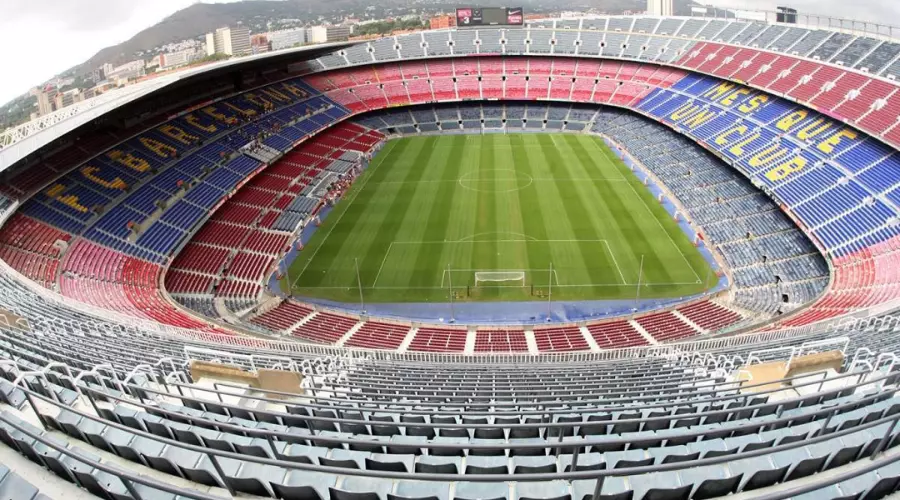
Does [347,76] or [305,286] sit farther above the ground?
[347,76]

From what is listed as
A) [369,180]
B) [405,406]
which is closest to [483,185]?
[369,180]

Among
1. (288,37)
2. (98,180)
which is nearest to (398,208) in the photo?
(98,180)

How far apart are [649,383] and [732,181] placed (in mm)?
32750

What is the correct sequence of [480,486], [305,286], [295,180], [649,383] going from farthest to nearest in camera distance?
1. [295,180]
2. [305,286]
3. [649,383]
4. [480,486]

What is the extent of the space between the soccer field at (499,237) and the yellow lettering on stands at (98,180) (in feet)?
39.7

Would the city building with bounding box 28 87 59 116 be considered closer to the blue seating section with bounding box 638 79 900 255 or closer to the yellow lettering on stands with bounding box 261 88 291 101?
the yellow lettering on stands with bounding box 261 88 291 101

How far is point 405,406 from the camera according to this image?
10.5 metres

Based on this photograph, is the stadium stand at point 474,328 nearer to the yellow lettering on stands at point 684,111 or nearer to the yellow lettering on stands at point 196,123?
the yellow lettering on stands at point 196,123

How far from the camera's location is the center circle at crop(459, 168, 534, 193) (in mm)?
45188

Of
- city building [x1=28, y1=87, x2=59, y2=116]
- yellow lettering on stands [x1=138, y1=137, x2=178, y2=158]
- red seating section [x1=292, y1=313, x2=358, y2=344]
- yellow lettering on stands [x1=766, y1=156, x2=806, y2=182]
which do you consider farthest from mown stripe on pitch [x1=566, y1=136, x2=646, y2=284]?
city building [x1=28, y1=87, x2=59, y2=116]

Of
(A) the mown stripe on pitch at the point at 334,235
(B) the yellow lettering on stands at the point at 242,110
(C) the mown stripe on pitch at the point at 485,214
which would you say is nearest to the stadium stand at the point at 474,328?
(B) the yellow lettering on stands at the point at 242,110

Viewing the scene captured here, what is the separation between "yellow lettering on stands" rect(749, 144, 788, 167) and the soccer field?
25.0 feet

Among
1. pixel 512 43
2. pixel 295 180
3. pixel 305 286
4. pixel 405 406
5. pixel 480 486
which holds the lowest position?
pixel 305 286

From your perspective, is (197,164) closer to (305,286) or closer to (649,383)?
(305,286)
